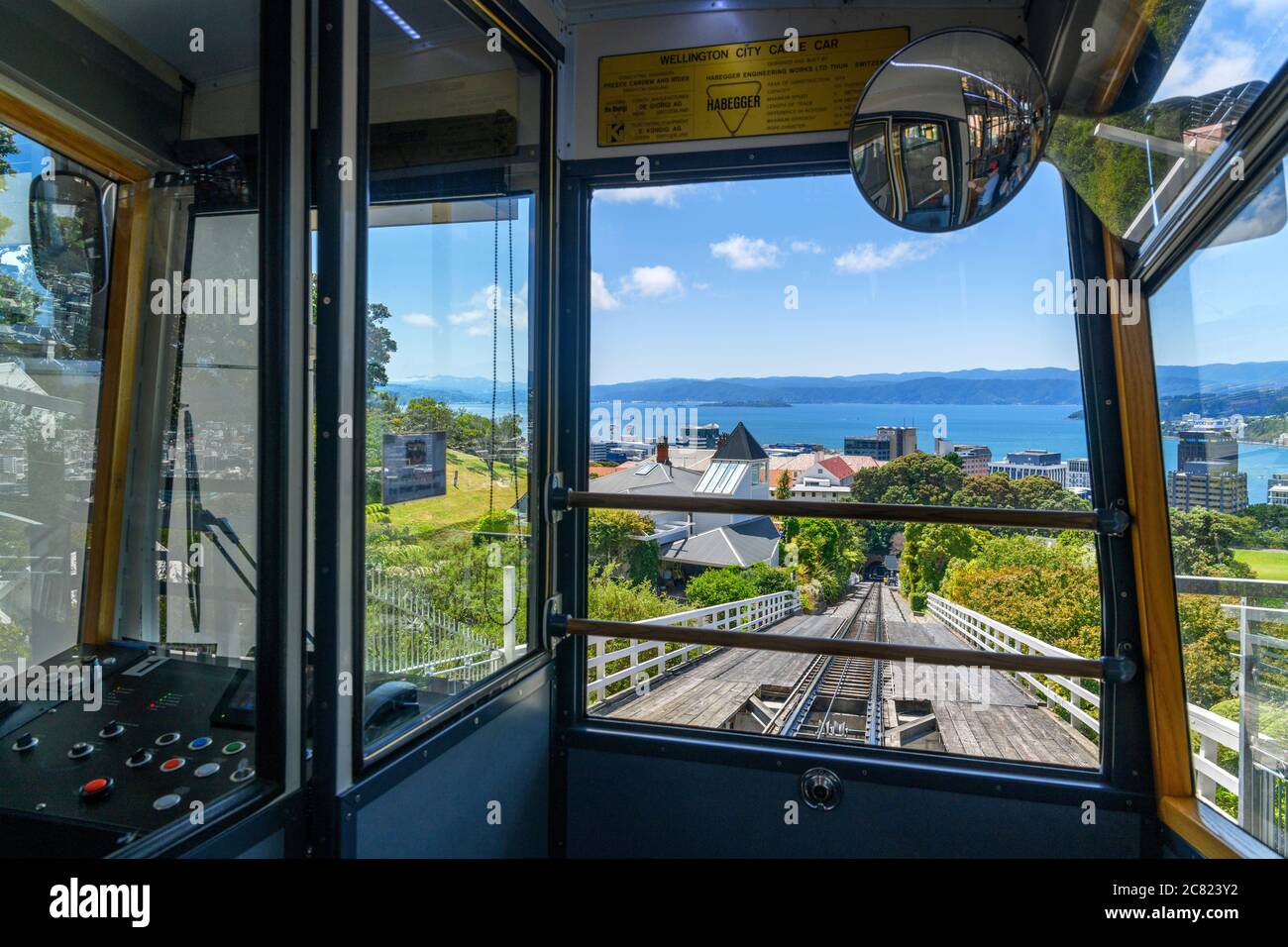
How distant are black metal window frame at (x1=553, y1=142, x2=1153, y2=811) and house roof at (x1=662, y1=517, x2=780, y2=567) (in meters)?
0.32

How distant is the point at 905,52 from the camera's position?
161 centimetres

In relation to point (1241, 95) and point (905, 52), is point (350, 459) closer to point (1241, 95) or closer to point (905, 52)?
point (905, 52)

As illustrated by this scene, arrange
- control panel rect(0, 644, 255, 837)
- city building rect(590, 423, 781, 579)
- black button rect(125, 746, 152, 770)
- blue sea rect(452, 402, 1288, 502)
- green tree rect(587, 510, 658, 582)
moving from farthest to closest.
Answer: green tree rect(587, 510, 658, 582) < city building rect(590, 423, 781, 579) < blue sea rect(452, 402, 1288, 502) < black button rect(125, 746, 152, 770) < control panel rect(0, 644, 255, 837)

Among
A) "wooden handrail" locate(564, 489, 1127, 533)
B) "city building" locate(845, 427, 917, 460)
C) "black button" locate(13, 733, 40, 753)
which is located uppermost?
"city building" locate(845, 427, 917, 460)

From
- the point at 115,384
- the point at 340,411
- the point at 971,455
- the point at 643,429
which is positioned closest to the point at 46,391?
the point at 115,384

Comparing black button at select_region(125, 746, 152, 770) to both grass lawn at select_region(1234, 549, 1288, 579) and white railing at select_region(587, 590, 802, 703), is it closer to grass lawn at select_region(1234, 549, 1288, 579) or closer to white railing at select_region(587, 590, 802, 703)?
white railing at select_region(587, 590, 802, 703)

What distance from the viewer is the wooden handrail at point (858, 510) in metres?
2.05

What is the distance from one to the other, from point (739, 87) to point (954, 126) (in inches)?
35.3

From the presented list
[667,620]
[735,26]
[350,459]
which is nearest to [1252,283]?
[735,26]

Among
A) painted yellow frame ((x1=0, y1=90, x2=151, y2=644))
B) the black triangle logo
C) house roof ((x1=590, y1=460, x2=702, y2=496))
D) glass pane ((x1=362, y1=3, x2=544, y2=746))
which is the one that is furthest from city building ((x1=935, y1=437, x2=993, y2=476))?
painted yellow frame ((x1=0, y1=90, x2=151, y2=644))

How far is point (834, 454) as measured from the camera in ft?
7.36

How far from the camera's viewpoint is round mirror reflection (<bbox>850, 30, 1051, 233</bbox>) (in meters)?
1.52
